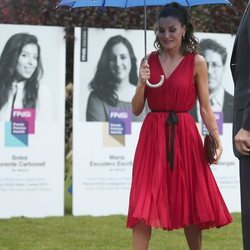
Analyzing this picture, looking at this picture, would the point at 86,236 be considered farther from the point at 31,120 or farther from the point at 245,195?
the point at 245,195

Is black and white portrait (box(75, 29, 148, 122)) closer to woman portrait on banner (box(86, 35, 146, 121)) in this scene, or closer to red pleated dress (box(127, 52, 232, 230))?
woman portrait on banner (box(86, 35, 146, 121))

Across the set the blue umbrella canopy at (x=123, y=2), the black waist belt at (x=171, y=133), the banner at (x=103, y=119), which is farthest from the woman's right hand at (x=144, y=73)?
the banner at (x=103, y=119)

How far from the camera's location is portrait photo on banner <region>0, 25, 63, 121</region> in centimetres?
862

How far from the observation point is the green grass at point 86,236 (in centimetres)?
699

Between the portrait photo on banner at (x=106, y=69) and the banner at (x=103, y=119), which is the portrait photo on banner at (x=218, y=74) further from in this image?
the portrait photo on banner at (x=106, y=69)

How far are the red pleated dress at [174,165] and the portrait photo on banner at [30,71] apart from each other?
11.2 feet

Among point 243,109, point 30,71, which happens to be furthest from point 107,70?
point 243,109

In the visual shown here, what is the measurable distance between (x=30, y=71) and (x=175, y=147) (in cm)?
367

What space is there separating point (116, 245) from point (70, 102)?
3575 millimetres

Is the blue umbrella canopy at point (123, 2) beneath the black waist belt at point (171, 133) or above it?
above

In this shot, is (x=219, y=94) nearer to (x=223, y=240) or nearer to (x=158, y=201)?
(x=223, y=240)

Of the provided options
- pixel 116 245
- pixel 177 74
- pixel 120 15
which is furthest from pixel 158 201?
pixel 120 15

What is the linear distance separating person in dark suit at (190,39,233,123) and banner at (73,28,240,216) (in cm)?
68

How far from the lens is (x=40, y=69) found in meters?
8.74
